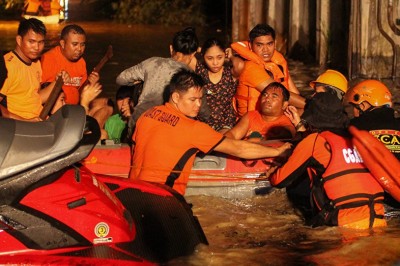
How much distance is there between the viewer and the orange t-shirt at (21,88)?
9430mm

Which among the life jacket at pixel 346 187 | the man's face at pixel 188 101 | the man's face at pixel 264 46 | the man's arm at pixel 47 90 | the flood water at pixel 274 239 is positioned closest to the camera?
the flood water at pixel 274 239

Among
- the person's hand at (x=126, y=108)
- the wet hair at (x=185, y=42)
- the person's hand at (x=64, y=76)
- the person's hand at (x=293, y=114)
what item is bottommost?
the person's hand at (x=126, y=108)

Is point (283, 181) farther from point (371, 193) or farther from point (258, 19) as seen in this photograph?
point (258, 19)

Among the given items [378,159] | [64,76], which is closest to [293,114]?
[378,159]

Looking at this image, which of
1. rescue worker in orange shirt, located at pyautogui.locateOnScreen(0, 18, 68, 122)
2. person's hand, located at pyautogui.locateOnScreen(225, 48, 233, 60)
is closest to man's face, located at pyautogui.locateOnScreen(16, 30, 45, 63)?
rescue worker in orange shirt, located at pyautogui.locateOnScreen(0, 18, 68, 122)

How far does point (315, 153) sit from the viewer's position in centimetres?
770

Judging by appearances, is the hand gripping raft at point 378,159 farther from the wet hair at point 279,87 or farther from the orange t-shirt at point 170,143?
the wet hair at point 279,87

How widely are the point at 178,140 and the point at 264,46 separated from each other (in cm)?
257

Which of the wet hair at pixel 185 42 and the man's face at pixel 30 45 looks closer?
the man's face at pixel 30 45

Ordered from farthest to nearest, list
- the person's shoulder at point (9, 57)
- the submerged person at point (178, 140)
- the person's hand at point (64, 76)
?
the person's hand at point (64, 76)
the person's shoulder at point (9, 57)
the submerged person at point (178, 140)

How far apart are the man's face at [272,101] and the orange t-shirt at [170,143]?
1.43 metres

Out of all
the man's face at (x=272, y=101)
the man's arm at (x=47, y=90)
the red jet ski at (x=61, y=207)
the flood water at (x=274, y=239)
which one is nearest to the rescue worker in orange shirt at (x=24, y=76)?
the man's arm at (x=47, y=90)

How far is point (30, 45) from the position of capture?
9.52 m

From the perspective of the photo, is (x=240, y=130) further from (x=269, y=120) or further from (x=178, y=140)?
(x=178, y=140)
